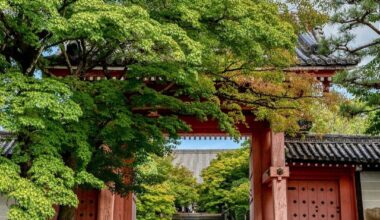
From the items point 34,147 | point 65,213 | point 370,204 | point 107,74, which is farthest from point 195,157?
point 34,147

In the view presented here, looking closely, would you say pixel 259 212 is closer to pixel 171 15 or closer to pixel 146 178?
pixel 146 178

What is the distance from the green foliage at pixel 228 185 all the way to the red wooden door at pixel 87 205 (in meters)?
12.0

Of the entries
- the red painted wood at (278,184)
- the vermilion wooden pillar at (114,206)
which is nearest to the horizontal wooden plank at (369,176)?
the red painted wood at (278,184)

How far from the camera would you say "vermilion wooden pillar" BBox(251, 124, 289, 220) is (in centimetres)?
1105

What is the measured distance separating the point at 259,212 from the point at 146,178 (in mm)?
3630

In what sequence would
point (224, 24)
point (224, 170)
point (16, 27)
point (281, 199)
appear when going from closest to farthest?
1. point (16, 27)
2. point (224, 24)
3. point (281, 199)
4. point (224, 170)

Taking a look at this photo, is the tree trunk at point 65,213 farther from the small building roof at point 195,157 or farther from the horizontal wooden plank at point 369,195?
the small building roof at point 195,157

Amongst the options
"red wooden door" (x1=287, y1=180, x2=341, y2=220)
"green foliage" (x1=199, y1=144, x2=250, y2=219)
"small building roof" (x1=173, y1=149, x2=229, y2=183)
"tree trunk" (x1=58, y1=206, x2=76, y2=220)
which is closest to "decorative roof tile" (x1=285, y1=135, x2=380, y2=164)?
"red wooden door" (x1=287, y1=180, x2=341, y2=220)

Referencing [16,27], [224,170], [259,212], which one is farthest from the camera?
[224,170]

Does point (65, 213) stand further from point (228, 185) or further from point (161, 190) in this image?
point (228, 185)

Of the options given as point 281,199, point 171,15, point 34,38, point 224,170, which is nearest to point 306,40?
point 281,199

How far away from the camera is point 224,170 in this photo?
84.2ft

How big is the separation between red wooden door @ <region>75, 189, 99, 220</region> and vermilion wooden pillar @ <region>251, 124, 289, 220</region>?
3.99 metres

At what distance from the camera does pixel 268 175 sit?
11.4m
